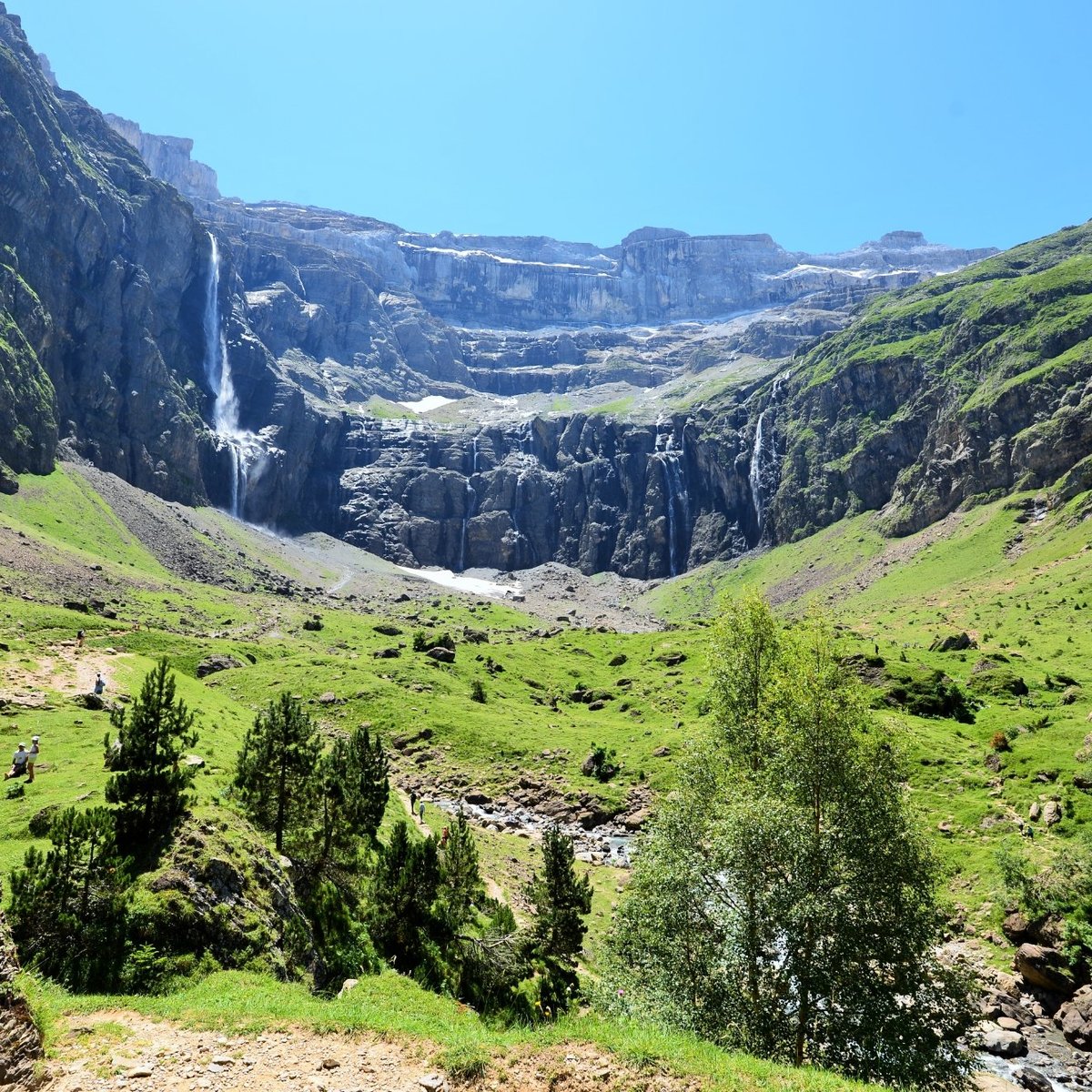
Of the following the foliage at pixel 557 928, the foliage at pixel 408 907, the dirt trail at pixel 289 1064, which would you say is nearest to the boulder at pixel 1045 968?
the foliage at pixel 557 928

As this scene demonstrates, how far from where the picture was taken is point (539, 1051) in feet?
56.1

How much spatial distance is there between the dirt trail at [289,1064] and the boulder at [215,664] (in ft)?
251

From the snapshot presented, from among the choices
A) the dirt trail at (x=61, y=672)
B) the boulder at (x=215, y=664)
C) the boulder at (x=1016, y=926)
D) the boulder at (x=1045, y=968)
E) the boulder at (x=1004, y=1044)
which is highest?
the boulder at (x=215, y=664)

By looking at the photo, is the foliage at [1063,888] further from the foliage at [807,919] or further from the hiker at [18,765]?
the hiker at [18,765]

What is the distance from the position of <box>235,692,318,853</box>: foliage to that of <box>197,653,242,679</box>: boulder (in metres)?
64.0

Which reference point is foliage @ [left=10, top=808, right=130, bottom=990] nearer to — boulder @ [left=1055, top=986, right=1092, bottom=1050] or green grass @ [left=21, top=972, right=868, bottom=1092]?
green grass @ [left=21, top=972, right=868, bottom=1092]

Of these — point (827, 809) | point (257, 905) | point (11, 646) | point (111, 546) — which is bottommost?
point (257, 905)

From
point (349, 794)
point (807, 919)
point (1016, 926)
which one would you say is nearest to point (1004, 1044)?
point (1016, 926)

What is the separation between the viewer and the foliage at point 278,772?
2941 centimetres

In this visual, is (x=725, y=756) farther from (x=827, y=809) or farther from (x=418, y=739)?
(x=418, y=739)

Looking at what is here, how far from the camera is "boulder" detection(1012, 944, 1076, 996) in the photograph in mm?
33000

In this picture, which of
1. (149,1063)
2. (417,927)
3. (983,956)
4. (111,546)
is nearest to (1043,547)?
(983,956)

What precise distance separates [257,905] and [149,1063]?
10020 millimetres

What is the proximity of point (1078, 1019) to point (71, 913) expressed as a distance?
40.4m
